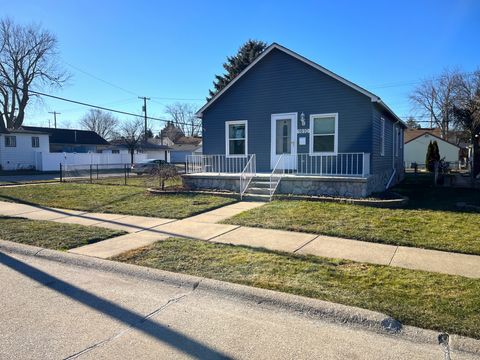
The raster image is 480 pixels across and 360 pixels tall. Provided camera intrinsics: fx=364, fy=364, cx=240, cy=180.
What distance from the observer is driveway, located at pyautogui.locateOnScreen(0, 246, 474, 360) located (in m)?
3.02

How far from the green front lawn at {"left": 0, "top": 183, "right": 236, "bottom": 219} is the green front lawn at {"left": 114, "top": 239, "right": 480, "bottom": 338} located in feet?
11.1

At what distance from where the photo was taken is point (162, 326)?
11.4ft

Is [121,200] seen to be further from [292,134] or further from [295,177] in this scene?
[292,134]

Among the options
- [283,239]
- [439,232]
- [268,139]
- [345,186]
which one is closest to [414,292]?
[283,239]

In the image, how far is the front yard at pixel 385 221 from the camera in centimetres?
637

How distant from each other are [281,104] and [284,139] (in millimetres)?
1307

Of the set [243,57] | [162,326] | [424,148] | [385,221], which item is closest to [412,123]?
[424,148]

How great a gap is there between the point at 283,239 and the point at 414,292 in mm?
2784

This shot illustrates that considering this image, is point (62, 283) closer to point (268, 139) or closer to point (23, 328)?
point (23, 328)

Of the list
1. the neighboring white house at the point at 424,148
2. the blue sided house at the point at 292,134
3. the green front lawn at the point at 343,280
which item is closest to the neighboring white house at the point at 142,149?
the neighboring white house at the point at 424,148

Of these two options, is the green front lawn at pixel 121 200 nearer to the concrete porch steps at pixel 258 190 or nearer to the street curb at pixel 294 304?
the concrete porch steps at pixel 258 190

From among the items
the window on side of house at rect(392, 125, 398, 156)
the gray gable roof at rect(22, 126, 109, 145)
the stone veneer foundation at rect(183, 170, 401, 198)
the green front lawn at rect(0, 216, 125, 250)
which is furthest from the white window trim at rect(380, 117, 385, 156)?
the gray gable roof at rect(22, 126, 109, 145)

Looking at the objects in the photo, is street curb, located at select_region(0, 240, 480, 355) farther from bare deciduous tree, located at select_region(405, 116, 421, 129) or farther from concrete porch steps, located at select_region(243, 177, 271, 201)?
bare deciduous tree, located at select_region(405, 116, 421, 129)

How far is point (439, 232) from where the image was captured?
22.4 feet
